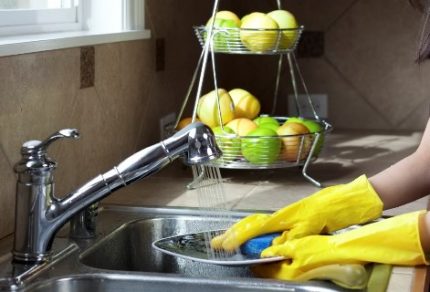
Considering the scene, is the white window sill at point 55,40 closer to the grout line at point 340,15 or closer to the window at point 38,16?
the window at point 38,16

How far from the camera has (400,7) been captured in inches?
101

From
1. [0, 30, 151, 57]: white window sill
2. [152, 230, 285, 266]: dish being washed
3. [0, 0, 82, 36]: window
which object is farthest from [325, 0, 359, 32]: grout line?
[152, 230, 285, 266]: dish being washed

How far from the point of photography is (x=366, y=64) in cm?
260

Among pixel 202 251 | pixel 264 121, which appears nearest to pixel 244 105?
pixel 264 121

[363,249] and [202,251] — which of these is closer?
[363,249]

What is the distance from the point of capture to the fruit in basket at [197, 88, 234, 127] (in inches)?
72.6

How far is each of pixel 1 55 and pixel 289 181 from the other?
0.76 metres

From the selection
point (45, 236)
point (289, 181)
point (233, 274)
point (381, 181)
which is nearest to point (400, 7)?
point (289, 181)

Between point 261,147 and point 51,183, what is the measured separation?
57 centimetres

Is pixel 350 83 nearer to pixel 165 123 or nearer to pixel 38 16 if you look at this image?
pixel 165 123

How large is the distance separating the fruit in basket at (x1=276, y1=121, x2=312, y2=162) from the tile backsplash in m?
0.34

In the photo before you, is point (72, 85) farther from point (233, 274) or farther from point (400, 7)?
point (400, 7)

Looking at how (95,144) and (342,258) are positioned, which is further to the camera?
(95,144)

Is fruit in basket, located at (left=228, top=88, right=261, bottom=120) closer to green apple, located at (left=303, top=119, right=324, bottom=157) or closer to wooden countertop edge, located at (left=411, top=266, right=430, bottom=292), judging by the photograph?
green apple, located at (left=303, top=119, right=324, bottom=157)
